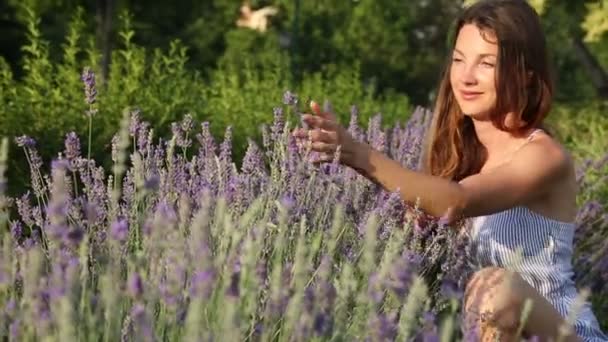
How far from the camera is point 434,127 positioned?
3.65 metres

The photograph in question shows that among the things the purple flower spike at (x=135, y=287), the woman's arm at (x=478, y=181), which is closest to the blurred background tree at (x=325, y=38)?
the woman's arm at (x=478, y=181)

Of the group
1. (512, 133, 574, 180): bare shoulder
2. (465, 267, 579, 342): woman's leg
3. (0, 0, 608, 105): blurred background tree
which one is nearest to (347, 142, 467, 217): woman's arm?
(465, 267, 579, 342): woman's leg

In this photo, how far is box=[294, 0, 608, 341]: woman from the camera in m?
2.82

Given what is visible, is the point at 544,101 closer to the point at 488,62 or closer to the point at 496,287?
the point at 488,62

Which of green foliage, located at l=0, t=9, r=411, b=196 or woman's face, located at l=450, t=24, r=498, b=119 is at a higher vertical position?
woman's face, located at l=450, t=24, r=498, b=119

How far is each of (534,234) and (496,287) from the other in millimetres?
580

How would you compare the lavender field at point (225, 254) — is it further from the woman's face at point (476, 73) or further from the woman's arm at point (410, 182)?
the woman's face at point (476, 73)

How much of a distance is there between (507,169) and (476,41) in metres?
0.49

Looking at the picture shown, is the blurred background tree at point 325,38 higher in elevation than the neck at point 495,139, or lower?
lower

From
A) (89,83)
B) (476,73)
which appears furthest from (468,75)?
(89,83)

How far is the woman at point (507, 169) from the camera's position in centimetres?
282

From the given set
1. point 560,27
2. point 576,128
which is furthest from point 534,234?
point 560,27

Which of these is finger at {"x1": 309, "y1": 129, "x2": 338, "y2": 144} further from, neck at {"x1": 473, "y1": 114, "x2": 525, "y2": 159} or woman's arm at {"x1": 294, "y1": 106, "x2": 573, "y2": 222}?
neck at {"x1": 473, "y1": 114, "x2": 525, "y2": 159}

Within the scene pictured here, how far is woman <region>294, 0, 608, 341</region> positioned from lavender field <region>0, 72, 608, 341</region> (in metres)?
0.09
